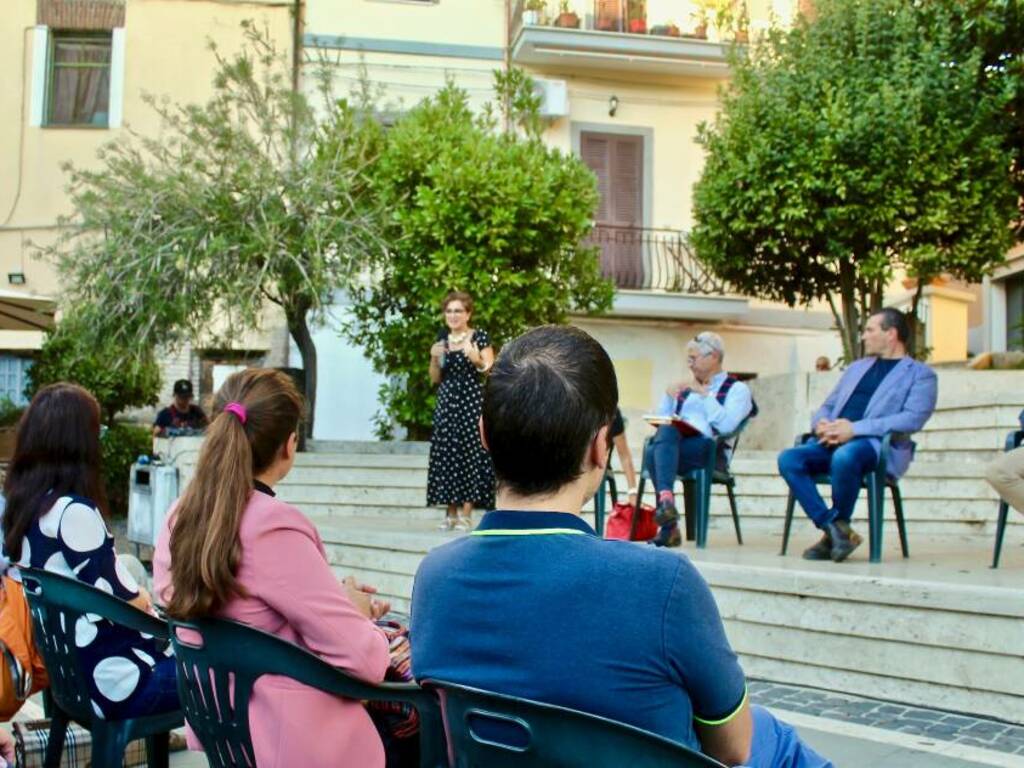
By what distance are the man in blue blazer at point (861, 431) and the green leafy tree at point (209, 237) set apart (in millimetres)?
6103

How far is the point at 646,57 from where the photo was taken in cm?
1812

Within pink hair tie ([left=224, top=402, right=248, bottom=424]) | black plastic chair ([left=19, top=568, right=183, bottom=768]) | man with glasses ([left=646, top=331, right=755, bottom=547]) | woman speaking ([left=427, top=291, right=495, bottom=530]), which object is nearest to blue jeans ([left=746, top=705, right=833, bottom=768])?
pink hair tie ([left=224, top=402, right=248, bottom=424])

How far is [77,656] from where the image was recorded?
3.14 meters

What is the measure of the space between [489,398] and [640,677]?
0.54 meters

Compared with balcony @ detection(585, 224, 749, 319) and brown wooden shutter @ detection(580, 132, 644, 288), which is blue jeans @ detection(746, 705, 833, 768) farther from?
brown wooden shutter @ detection(580, 132, 644, 288)

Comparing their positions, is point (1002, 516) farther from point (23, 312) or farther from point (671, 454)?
point (23, 312)

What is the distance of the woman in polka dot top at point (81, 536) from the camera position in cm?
315

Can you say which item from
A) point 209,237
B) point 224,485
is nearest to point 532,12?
point 209,237

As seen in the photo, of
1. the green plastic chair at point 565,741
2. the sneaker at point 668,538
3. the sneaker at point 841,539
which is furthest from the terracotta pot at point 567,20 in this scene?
the green plastic chair at point 565,741

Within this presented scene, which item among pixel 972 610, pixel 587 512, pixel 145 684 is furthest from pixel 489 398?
pixel 587 512

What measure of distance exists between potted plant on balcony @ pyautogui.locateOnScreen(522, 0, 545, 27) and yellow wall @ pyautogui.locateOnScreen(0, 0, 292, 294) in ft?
12.0

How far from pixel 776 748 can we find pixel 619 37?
55.7 feet

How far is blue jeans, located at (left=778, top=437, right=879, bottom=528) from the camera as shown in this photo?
612 centimetres

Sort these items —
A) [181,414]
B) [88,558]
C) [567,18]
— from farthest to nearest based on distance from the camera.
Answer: [567,18] → [181,414] → [88,558]
